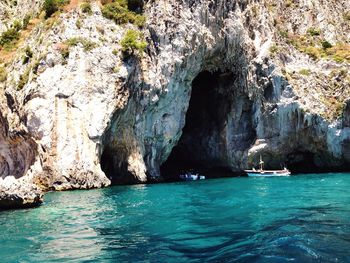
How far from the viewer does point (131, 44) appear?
40.4m

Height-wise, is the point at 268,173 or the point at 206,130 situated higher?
the point at 206,130

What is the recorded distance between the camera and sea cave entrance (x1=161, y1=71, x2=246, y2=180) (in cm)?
5362

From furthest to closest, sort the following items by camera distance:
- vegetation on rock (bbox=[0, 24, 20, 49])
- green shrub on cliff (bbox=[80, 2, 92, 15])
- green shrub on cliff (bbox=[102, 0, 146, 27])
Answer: vegetation on rock (bbox=[0, 24, 20, 49]) → green shrub on cliff (bbox=[102, 0, 146, 27]) → green shrub on cliff (bbox=[80, 2, 92, 15])

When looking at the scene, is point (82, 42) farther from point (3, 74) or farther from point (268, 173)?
point (268, 173)

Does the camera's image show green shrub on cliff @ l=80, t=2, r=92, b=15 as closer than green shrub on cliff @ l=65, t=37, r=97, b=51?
No

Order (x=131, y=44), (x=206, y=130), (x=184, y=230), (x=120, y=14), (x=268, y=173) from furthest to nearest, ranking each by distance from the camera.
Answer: (x=206, y=130) < (x=268, y=173) < (x=120, y=14) < (x=131, y=44) < (x=184, y=230)

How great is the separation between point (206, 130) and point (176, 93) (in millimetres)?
11953

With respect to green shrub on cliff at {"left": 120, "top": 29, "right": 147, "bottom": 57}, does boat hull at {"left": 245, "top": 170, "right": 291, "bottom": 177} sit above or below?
below

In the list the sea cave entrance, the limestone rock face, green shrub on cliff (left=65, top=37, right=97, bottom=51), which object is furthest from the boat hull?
the limestone rock face

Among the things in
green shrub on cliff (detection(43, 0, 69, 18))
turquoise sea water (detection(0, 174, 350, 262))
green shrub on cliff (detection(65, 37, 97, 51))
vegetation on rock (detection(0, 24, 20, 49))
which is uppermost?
green shrub on cliff (detection(43, 0, 69, 18))

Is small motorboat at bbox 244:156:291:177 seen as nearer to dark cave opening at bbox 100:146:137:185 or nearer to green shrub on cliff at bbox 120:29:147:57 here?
dark cave opening at bbox 100:146:137:185

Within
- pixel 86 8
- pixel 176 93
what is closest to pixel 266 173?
pixel 176 93

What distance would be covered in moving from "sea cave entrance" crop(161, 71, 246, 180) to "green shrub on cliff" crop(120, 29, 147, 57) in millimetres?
14235

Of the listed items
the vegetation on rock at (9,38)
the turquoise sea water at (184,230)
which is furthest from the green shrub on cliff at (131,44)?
the turquoise sea water at (184,230)
